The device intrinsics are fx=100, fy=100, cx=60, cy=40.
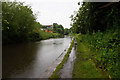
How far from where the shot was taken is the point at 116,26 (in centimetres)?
584

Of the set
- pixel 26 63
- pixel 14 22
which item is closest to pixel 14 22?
pixel 14 22

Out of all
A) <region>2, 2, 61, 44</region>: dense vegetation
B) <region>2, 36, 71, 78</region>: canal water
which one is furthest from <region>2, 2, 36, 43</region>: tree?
<region>2, 36, 71, 78</region>: canal water

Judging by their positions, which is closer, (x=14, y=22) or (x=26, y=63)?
(x=26, y=63)

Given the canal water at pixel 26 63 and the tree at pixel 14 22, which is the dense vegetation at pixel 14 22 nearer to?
the tree at pixel 14 22

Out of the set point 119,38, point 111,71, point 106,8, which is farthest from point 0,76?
point 106,8

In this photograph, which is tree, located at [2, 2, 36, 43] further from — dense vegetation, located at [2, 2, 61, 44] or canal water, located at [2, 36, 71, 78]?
canal water, located at [2, 36, 71, 78]

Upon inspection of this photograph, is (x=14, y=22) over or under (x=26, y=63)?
over

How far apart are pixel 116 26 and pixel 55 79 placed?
4.54 metres

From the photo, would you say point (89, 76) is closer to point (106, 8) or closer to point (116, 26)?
point (116, 26)

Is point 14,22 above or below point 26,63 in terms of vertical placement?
above

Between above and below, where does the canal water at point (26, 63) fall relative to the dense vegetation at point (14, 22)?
below

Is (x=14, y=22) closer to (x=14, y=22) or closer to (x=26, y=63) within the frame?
(x=14, y=22)

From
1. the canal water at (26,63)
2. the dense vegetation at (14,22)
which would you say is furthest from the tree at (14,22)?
the canal water at (26,63)

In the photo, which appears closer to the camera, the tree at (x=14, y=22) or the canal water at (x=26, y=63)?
the canal water at (x=26, y=63)
